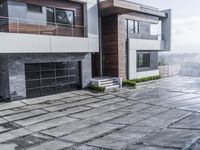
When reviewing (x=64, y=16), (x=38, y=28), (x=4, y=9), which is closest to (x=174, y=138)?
(x=38, y=28)

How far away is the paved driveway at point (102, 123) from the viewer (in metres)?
8.40

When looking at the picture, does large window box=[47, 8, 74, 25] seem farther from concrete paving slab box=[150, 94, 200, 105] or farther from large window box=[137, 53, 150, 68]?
concrete paving slab box=[150, 94, 200, 105]

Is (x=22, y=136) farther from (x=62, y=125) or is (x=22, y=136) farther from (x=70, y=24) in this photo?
(x=70, y=24)

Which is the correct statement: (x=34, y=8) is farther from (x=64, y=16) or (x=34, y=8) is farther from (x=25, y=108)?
(x=25, y=108)

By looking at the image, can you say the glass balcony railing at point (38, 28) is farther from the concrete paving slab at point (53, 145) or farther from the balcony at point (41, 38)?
the concrete paving slab at point (53, 145)

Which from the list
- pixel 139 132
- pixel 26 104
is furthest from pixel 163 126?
pixel 26 104

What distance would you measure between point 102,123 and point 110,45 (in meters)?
A: 12.8

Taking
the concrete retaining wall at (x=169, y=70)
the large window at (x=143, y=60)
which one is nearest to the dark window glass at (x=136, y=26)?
the large window at (x=143, y=60)

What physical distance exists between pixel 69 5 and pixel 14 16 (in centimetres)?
487

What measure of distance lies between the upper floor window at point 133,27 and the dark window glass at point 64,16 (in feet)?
21.8

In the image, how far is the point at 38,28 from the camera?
1723 centimetres

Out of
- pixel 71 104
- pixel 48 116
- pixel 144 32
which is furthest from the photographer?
pixel 144 32

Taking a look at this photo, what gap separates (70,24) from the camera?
19.4 m

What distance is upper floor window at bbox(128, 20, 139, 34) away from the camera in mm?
23656
